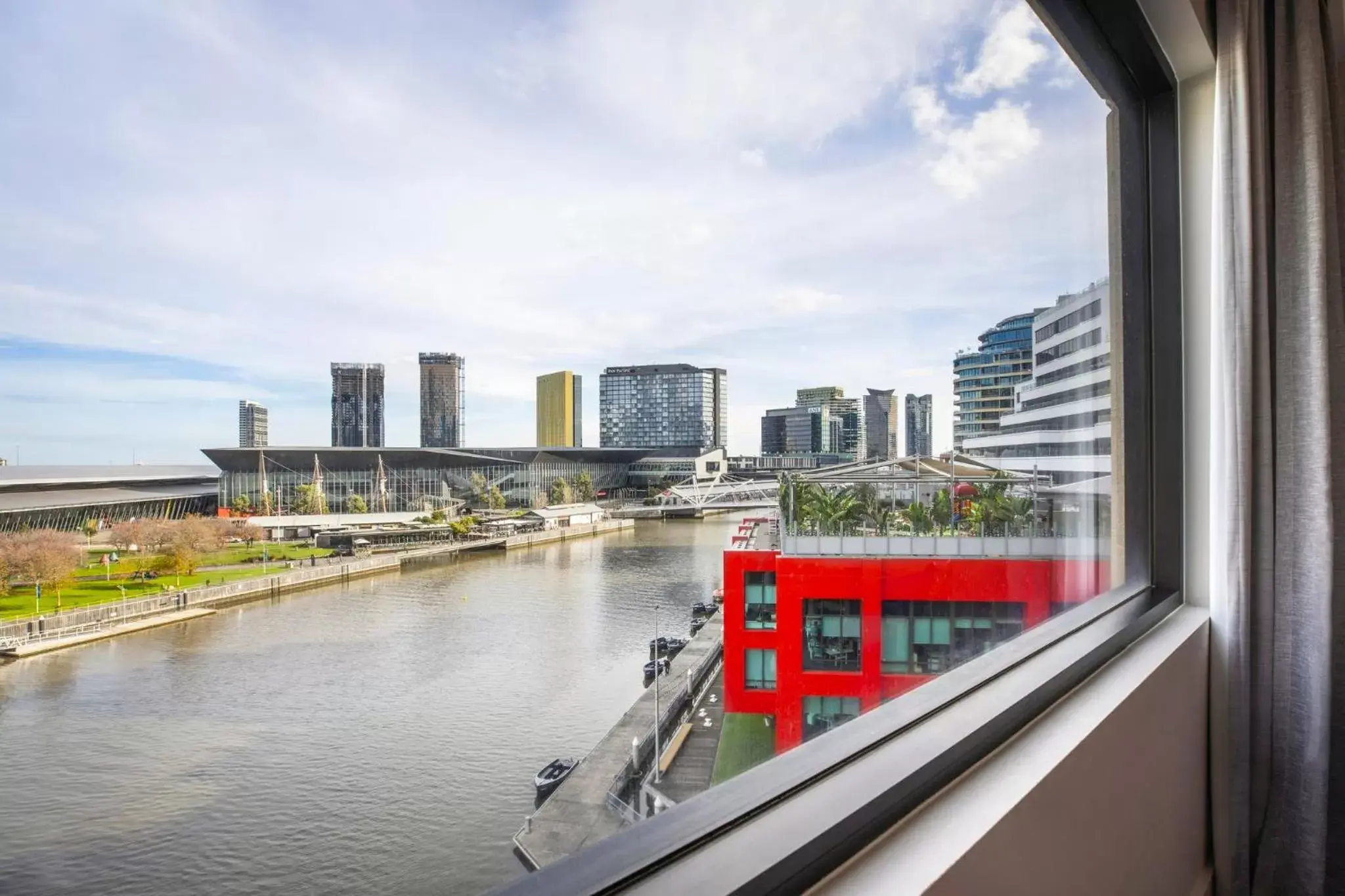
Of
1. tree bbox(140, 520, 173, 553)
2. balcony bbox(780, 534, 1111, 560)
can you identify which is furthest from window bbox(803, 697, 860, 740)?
tree bbox(140, 520, 173, 553)

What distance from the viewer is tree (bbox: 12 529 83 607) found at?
23.0 inches

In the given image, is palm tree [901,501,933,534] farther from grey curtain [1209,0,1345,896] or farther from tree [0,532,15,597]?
tree [0,532,15,597]

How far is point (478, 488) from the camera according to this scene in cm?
111

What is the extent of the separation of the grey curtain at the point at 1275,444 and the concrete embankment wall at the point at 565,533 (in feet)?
5.32

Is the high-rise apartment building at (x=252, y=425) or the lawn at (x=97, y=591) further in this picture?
the high-rise apartment building at (x=252, y=425)

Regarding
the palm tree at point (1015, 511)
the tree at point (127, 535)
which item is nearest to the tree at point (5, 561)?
the tree at point (127, 535)

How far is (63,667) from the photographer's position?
0.56m

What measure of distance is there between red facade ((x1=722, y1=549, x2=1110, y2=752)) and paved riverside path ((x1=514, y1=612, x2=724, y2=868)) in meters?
0.23

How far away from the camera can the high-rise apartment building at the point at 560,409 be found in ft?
3.42

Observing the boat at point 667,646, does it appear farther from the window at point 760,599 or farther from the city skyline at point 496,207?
the city skyline at point 496,207

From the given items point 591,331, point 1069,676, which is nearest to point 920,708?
point 1069,676

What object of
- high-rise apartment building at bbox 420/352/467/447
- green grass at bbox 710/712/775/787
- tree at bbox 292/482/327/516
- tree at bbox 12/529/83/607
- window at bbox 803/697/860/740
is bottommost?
window at bbox 803/697/860/740

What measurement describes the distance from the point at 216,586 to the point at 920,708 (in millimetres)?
990

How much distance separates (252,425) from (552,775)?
19.6 inches
